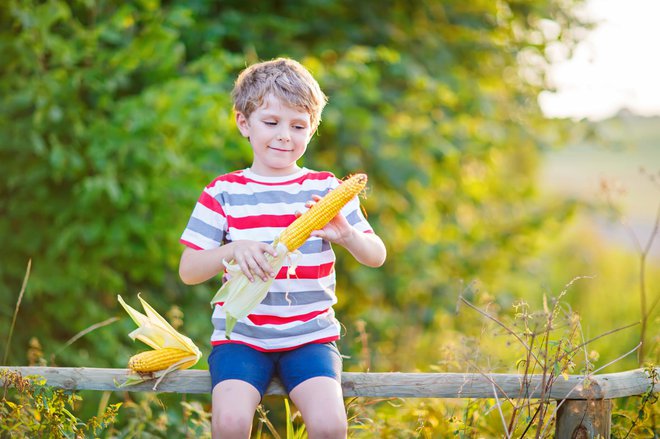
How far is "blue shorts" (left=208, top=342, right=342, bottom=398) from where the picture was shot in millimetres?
2547

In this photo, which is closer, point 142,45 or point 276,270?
point 276,270

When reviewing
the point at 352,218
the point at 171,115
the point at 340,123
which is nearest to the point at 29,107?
the point at 171,115

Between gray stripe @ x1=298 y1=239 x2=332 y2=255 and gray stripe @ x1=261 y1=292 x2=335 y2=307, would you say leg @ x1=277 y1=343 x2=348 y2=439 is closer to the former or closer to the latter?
gray stripe @ x1=261 y1=292 x2=335 y2=307

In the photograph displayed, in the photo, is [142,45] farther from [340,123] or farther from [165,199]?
[340,123]

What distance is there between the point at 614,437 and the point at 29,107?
3716 millimetres

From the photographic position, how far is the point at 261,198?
2.70 meters

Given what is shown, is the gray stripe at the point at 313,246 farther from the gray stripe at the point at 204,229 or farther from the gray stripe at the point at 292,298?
the gray stripe at the point at 204,229

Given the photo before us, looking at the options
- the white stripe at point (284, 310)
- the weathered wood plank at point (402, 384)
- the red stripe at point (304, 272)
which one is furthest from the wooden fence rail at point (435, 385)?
the red stripe at point (304, 272)

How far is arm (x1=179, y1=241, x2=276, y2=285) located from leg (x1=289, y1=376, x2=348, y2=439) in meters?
0.40

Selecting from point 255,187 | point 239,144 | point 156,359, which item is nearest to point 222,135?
point 239,144

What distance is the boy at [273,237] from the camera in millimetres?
2557

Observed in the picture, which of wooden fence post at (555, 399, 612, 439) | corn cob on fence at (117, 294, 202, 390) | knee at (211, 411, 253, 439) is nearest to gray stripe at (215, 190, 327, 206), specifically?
corn cob on fence at (117, 294, 202, 390)

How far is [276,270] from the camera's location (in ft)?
7.98

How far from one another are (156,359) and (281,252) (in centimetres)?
62
